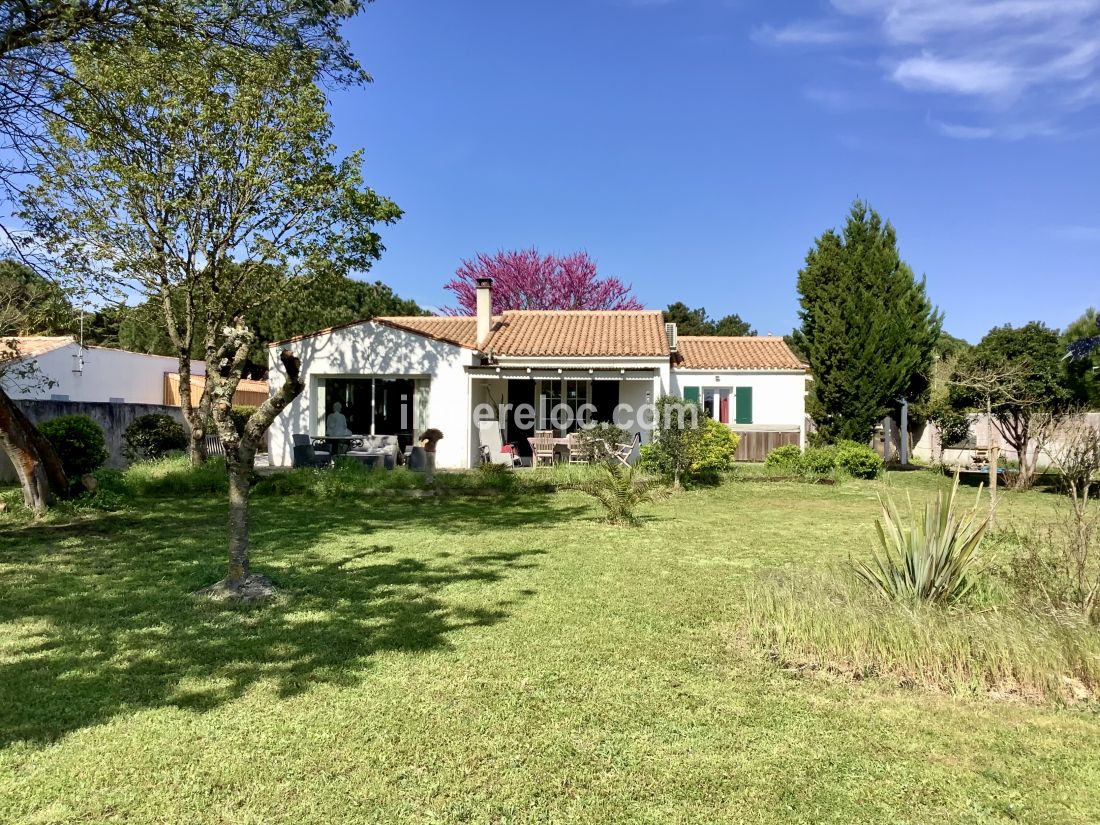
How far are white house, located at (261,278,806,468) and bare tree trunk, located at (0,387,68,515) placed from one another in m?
6.54

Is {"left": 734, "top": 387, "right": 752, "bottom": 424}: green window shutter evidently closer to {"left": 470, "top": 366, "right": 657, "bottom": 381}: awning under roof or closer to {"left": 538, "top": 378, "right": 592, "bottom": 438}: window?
{"left": 470, "top": 366, "right": 657, "bottom": 381}: awning under roof

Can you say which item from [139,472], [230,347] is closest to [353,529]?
[230,347]

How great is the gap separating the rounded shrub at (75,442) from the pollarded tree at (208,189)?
2.16 metres

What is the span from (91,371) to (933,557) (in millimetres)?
28866

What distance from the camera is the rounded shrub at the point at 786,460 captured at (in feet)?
54.5

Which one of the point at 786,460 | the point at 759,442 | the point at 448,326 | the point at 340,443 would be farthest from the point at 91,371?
the point at 786,460

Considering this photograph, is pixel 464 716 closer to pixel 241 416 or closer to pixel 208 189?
pixel 208 189

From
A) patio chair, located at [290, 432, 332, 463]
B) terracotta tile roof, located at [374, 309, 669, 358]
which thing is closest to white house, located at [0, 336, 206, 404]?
terracotta tile roof, located at [374, 309, 669, 358]

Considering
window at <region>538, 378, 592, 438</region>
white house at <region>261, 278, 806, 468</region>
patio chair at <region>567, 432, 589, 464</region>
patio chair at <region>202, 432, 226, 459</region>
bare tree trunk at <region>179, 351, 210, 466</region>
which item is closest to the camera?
bare tree trunk at <region>179, 351, 210, 466</region>

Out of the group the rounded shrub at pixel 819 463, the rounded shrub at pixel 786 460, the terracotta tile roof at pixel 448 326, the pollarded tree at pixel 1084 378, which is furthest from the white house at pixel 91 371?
the pollarded tree at pixel 1084 378

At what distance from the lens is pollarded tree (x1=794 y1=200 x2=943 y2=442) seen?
1902cm

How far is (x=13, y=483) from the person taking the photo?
13141mm

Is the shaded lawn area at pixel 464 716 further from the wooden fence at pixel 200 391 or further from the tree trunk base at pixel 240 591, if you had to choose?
the wooden fence at pixel 200 391

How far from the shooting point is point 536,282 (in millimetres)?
40938
